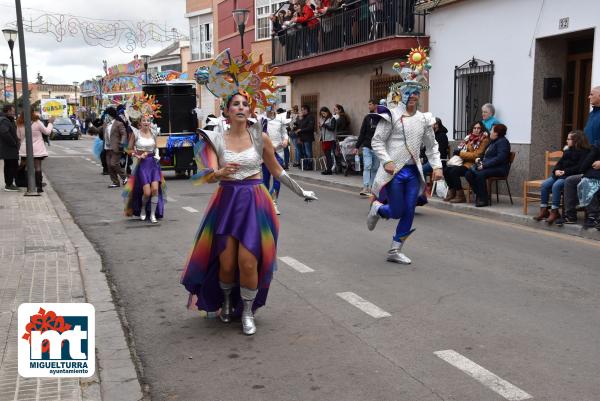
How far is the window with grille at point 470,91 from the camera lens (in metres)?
14.1

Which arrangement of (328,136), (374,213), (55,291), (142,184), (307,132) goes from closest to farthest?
(55,291) → (374,213) → (142,184) → (328,136) → (307,132)

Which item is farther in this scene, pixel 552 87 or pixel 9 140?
pixel 9 140

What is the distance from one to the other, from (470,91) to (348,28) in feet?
17.9

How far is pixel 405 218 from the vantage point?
7.48 metres

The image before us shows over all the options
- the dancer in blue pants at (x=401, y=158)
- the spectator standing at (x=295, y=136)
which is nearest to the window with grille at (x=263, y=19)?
the spectator standing at (x=295, y=136)

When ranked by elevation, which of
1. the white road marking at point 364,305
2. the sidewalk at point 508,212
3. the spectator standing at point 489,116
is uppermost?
the spectator standing at point 489,116

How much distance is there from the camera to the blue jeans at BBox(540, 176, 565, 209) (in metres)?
9.62

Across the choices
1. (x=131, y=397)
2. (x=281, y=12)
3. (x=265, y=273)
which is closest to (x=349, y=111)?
(x=281, y=12)

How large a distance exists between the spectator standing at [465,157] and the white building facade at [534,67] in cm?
126

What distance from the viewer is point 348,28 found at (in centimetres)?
1900

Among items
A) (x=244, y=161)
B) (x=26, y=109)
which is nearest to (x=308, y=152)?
(x=26, y=109)

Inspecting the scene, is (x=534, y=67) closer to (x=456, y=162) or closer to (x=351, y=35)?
(x=456, y=162)

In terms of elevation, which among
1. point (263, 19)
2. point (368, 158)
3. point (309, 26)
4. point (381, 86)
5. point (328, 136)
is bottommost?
point (368, 158)

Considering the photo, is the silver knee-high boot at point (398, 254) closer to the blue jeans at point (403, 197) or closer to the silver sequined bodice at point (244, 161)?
the blue jeans at point (403, 197)
